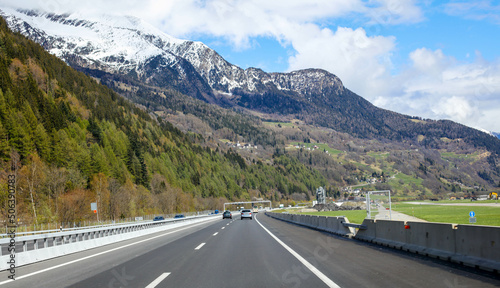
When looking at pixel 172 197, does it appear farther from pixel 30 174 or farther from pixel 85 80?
pixel 85 80

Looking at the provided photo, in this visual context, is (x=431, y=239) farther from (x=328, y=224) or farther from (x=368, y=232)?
(x=328, y=224)

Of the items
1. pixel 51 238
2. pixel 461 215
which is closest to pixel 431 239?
pixel 51 238

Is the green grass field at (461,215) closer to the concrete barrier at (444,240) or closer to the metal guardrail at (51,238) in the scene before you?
the concrete barrier at (444,240)

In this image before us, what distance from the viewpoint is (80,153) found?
291 ft

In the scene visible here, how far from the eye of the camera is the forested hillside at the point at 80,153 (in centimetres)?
6806

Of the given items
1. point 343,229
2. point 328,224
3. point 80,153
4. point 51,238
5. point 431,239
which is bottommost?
point 51,238

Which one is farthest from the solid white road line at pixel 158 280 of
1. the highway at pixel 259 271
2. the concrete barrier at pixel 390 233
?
the concrete barrier at pixel 390 233

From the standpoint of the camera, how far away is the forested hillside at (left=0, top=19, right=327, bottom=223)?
2680 inches

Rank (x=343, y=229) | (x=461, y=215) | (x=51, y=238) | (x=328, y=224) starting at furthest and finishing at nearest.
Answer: (x=461, y=215), (x=51, y=238), (x=328, y=224), (x=343, y=229)

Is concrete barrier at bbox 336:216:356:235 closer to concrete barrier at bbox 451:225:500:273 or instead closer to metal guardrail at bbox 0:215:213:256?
concrete barrier at bbox 451:225:500:273

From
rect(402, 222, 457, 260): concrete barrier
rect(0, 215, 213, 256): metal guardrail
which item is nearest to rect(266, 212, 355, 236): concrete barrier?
rect(402, 222, 457, 260): concrete barrier

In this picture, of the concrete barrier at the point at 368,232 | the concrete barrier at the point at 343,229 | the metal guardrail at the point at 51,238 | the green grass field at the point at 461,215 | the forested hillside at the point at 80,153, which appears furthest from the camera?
the forested hillside at the point at 80,153

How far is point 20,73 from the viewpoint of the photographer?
98.1 m

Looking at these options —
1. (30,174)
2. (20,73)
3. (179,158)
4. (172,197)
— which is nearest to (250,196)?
(179,158)
